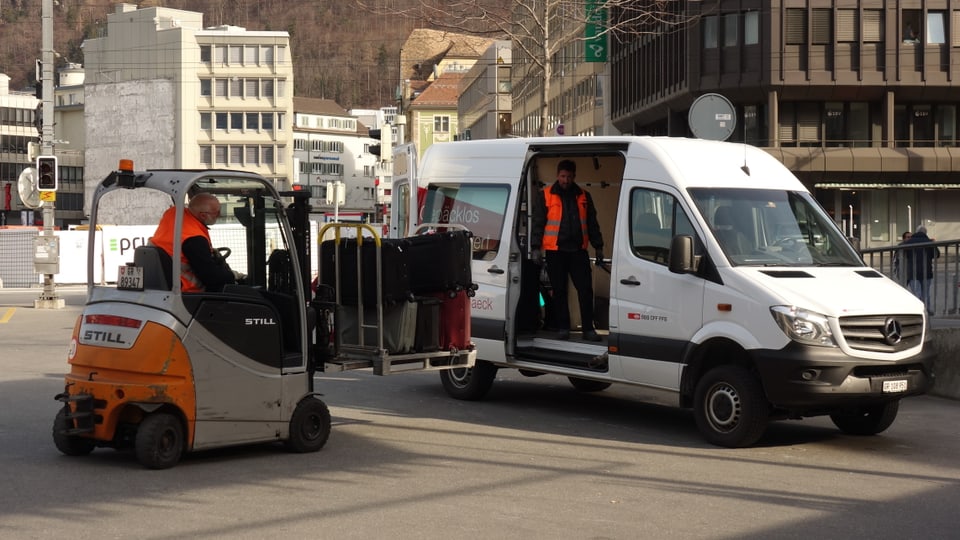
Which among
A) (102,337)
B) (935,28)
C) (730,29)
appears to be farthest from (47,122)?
(935,28)

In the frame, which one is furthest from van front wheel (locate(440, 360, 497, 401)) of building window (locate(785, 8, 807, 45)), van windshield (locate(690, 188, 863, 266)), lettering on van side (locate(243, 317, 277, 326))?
building window (locate(785, 8, 807, 45))

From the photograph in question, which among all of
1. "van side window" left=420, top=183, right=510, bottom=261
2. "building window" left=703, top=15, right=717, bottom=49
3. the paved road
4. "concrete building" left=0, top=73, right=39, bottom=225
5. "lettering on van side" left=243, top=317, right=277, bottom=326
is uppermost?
"concrete building" left=0, top=73, right=39, bottom=225

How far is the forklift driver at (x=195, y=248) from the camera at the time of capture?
9.82m

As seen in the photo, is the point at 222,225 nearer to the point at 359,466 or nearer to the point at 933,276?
the point at 359,466

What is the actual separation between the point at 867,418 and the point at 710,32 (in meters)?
48.2

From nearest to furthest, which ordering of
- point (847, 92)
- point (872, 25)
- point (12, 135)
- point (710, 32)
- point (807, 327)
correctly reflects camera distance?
1. point (807, 327)
2. point (872, 25)
3. point (710, 32)
4. point (847, 92)
5. point (12, 135)

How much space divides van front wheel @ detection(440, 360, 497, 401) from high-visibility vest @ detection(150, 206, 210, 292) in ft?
14.4

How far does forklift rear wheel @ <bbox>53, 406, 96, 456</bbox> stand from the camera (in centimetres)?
998

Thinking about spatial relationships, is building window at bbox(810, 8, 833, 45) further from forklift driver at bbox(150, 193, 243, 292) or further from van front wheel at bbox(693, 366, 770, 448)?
forklift driver at bbox(150, 193, 243, 292)

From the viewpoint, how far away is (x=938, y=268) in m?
15.6

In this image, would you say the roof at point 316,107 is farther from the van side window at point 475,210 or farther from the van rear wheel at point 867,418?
the van rear wheel at point 867,418

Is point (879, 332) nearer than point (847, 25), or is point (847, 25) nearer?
point (879, 332)

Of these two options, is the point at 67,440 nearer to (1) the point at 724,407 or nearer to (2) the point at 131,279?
(2) the point at 131,279

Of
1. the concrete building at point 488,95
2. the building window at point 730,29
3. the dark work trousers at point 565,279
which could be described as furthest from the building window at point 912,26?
the dark work trousers at point 565,279
